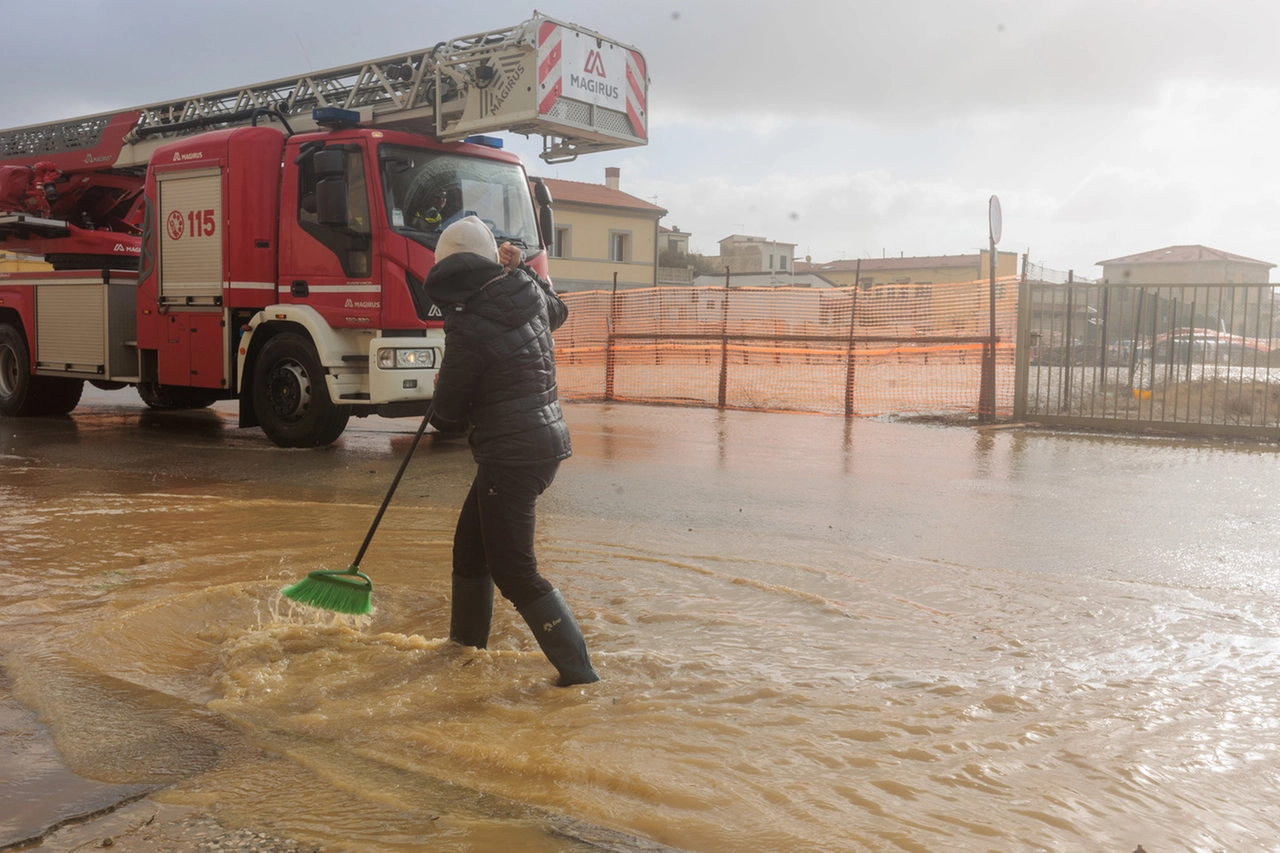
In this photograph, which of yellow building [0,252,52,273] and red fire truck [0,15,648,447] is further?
yellow building [0,252,52,273]

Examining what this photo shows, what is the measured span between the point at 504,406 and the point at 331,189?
6.33m

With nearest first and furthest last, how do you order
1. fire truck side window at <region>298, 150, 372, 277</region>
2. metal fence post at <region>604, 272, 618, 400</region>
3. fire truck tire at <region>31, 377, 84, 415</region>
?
1. fire truck side window at <region>298, 150, 372, 277</region>
2. fire truck tire at <region>31, 377, 84, 415</region>
3. metal fence post at <region>604, 272, 618, 400</region>

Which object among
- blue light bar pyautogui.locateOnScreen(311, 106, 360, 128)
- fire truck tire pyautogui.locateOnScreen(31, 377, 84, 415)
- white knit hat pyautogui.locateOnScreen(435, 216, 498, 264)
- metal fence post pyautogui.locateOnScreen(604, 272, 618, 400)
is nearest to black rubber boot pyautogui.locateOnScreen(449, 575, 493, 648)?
white knit hat pyautogui.locateOnScreen(435, 216, 498, 264)

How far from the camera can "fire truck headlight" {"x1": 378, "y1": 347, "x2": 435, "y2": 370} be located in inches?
378

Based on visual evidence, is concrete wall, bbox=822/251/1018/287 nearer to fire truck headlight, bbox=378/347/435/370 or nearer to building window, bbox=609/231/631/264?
building window, bbox=609/231/631/264

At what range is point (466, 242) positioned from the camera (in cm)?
402

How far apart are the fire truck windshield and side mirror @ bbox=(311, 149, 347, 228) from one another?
0.38 meters

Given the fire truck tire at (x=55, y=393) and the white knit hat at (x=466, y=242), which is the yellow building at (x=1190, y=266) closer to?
the fire truck tire at (x=55, y=393)

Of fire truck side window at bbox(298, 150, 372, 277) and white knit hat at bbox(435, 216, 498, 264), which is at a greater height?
fire truck side window at bbox(298, 150, 372, 277)

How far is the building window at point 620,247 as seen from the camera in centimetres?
4962

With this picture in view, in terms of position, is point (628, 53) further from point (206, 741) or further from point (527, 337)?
point (206, 741)

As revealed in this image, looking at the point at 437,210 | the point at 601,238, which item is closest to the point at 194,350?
the point at 437,210

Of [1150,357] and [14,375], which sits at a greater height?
[1150,357]

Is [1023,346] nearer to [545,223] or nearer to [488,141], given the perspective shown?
[545,223]
